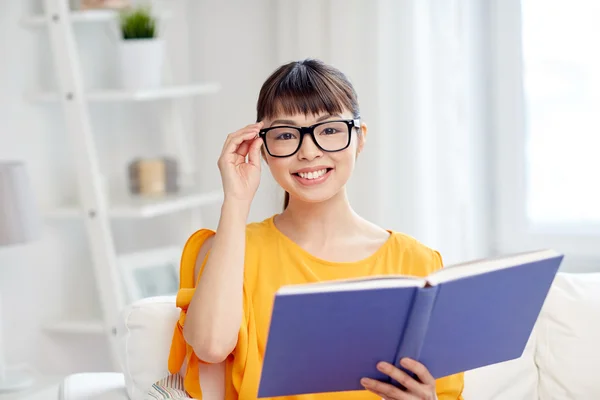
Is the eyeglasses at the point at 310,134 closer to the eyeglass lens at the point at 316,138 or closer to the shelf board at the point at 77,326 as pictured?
the eyeglass lens at the point at 316,138

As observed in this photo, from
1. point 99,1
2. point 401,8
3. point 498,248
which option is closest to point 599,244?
point 498,248

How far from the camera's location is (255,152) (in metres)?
1.70

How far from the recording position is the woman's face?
66.6 inches

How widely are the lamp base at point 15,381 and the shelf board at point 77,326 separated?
0.22 metres

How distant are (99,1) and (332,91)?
1408mm

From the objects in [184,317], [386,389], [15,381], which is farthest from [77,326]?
[386,389]

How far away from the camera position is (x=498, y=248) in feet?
9.69

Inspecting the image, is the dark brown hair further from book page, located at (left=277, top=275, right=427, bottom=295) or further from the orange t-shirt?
book page, located at (left=277, top=275, right=427, bottom=295)

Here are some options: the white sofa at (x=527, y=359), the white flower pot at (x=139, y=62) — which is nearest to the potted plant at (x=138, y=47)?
the white flower pot at (x=139, y=62)

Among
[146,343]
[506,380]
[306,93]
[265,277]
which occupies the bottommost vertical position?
[506,380]

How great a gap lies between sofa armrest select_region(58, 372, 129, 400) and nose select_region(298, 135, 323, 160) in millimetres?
662

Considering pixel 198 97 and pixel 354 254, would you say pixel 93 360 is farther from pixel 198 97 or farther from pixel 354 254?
pixel 354 254

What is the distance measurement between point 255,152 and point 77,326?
148 cm

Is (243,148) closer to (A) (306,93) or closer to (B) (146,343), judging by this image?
(A) (306,93)
